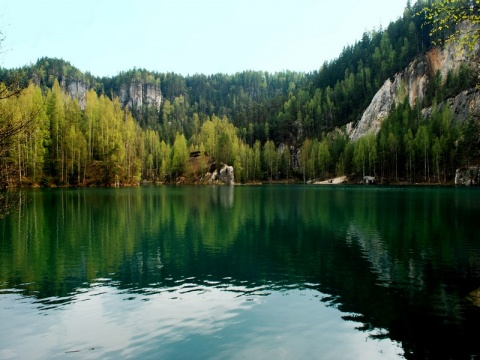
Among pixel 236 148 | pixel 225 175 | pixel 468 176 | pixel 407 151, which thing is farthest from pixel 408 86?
pixel 225 175

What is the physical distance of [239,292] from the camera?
1755cm

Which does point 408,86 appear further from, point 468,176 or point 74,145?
point 74,145

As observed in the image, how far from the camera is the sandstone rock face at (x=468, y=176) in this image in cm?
10768

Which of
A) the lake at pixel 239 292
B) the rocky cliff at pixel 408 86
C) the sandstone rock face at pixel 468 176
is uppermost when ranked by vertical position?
the rocky cliff at pixel 408 86

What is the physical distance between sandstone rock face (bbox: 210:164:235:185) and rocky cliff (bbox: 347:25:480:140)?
6239cm

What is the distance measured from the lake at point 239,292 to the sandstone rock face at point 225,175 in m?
126

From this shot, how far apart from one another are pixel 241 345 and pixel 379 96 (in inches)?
7283

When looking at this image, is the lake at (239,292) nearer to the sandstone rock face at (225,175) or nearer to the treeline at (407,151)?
the treeline at (407,151)

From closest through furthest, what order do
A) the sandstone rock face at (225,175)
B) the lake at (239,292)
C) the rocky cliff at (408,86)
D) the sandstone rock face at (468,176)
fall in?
the lake at (239,292) → the sandstone rock face at (468,176) → the sandstone rock face at (225,175) → the rocky cliff at (408,86)

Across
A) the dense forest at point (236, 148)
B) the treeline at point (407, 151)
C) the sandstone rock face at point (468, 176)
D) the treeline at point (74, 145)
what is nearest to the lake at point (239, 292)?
the dense forest at point (236, 148)

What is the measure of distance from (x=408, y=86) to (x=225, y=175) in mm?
93224

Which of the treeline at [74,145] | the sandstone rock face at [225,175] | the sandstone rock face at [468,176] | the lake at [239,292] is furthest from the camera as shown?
the sandstone rock face at [225,175]

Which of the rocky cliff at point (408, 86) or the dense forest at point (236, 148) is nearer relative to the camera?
the dense forest at point (236, 148)

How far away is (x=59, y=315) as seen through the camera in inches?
576
